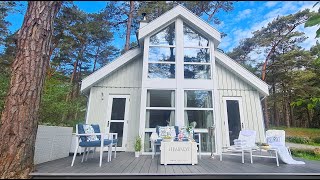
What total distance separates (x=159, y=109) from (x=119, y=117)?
173cm

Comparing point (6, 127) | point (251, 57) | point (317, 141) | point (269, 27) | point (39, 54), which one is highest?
point (269, 27)

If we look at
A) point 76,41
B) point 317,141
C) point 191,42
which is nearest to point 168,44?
point 191,42

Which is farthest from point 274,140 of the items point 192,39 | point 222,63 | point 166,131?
point 192,39

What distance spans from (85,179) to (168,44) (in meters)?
5.04

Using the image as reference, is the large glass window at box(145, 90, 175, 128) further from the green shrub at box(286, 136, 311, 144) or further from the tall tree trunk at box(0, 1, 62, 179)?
the green shrub at box(286, 136, 311, 144)

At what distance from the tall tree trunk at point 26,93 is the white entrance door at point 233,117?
19.6 feet

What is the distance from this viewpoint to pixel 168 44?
22.1ft

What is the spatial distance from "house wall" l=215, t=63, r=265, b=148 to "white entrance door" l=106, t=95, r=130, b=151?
346 centimetres

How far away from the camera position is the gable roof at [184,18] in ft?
21.4

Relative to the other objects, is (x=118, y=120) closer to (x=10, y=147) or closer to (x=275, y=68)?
(x=10, y=147)

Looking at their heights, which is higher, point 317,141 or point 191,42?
point 191,42

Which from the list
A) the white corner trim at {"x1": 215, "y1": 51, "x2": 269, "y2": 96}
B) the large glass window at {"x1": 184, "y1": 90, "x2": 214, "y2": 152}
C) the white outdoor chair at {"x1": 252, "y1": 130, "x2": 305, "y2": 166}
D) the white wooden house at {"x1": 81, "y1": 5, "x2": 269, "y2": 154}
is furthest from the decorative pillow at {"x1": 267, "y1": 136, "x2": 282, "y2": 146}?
the white corner trim at {"x1": 215, "y1": 51, "x2": 269, "y2": 96}

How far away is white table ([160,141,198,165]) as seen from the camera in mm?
4249

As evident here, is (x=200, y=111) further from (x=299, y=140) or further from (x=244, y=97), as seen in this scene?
(x=299, y=140)
